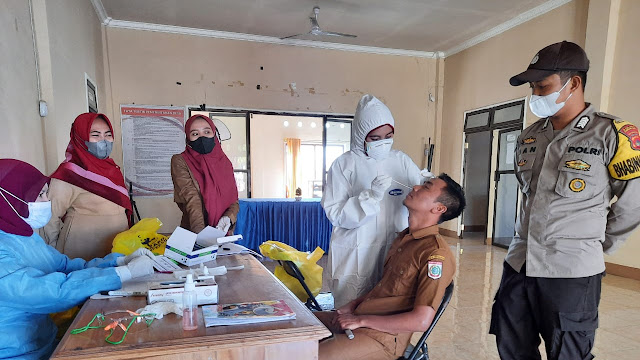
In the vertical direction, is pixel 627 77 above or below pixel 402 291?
above

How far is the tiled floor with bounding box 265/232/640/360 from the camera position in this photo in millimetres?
2193

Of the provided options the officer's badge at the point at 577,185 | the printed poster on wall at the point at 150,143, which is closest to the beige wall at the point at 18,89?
the officer's badge at the point at 577,185

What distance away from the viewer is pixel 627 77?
3689mm

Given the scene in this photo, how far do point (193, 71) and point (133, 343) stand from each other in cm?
537

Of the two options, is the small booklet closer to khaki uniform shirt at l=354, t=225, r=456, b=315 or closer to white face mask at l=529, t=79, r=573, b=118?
khaki uniform shirt at l=354, t=225, r=456, b=315

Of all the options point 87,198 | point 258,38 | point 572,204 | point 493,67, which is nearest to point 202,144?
point 87,198

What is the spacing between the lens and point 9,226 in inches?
41.6

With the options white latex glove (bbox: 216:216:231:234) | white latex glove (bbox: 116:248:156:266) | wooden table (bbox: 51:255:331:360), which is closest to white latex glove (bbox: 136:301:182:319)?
wooden table (bbox: 51:255:331:360)

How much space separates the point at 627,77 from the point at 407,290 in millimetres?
4180

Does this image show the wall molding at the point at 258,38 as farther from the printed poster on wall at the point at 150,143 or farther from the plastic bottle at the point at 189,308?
the plastic bottle at the point at 189,308

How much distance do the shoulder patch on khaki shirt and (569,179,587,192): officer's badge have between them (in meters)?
0.10

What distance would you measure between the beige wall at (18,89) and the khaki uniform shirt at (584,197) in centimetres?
269

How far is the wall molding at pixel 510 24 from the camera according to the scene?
4461 mm

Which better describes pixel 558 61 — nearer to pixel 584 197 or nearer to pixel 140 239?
pixel 584 197
